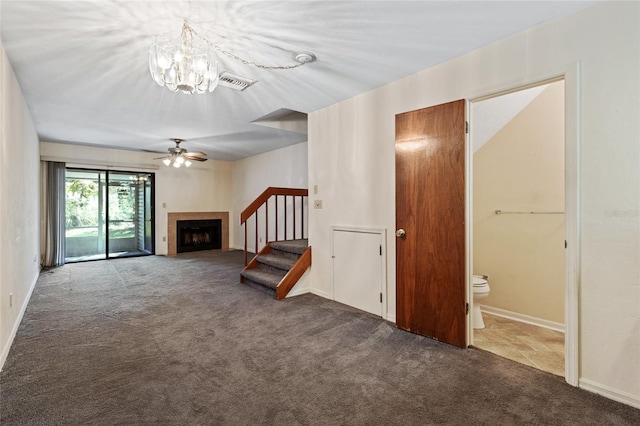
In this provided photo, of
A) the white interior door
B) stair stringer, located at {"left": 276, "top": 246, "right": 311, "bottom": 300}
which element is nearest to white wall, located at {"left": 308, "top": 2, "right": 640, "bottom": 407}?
the white interior door

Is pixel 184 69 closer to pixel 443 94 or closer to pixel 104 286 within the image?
pixel 443 94

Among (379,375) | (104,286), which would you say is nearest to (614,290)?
(379,375)

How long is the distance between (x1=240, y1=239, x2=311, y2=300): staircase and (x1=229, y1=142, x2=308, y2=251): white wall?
6.26 feet

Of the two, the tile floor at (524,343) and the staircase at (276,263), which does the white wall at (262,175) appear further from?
the tile floor at (524,343)

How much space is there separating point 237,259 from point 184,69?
5.07 meters

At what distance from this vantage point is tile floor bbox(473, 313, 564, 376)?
90.0 inches

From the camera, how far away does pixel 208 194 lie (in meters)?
8.12

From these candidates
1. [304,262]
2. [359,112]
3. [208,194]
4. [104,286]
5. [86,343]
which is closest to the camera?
[86,343]

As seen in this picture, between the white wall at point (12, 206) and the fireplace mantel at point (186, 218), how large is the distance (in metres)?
3.64

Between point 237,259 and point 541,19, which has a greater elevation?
point 541,19

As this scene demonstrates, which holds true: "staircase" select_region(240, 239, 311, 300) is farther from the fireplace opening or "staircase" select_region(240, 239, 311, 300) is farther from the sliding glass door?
the sliding glass door

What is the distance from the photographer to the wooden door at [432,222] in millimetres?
2494

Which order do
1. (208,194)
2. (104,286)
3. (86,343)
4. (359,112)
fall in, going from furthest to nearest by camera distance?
1. (208,194)
2. (104,286)
3. (359,112)
4. (86,343)

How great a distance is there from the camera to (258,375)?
6.82 ft
